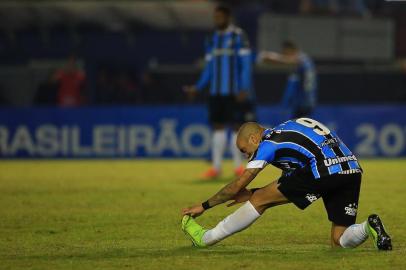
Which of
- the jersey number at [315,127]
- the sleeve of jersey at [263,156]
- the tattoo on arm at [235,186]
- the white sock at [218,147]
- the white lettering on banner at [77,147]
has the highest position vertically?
the jersey number at [315,127]

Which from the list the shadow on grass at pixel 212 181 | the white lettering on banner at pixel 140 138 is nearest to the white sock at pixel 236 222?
the shadow on grass at pixel 212 181

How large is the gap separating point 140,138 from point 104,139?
0.71 metres

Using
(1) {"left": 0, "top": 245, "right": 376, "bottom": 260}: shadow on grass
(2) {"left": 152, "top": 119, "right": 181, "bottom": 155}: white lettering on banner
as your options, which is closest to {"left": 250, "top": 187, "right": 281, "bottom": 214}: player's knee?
(1) {"left": 0, "top": 245, "right": 376, "bottom": 260}: shadow on grass

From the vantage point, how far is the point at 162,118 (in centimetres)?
2069

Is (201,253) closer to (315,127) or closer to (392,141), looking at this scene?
(315,127)

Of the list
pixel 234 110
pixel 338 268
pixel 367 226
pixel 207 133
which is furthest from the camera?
pixel 207 133

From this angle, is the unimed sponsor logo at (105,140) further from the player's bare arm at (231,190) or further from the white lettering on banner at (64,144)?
the player's bare arm at (231,190)

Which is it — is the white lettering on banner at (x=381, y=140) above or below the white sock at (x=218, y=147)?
below

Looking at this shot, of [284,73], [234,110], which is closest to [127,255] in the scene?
[234,110]

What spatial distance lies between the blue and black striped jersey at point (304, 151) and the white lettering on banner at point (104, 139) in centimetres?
1272

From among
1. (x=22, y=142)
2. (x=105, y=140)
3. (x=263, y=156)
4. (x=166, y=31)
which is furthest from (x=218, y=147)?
(x=166, y=31)

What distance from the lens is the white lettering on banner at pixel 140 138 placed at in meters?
20.8

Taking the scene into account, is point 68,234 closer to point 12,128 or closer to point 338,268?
point 338,268

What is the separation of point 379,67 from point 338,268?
51.0 feet
